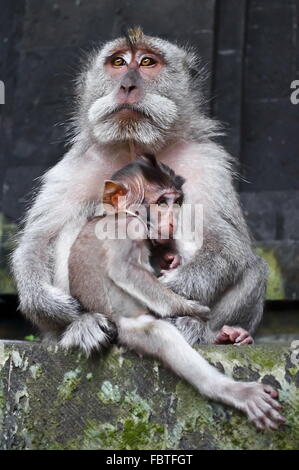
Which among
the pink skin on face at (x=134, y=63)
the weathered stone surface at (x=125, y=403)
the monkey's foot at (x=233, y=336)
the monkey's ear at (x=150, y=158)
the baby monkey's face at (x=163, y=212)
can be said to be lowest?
the weathered stone surface at (x=125, y=403)

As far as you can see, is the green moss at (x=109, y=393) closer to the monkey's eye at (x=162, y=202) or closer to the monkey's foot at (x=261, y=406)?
the monkey's foot at (x=261, y=406)

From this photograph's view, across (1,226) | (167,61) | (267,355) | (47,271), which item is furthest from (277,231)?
(267,355)

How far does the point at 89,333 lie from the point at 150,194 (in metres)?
0.93

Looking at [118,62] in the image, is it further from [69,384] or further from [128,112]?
[69,384]

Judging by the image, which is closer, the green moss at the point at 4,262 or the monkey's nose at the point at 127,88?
the monkey's nose at the point at 127,88

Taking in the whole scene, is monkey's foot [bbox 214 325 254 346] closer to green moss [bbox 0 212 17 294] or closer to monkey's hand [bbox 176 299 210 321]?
monkey's hand [bbox 176 299 210 321]

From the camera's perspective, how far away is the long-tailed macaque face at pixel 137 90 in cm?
632

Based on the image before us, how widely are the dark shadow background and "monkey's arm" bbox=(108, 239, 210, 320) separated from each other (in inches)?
192

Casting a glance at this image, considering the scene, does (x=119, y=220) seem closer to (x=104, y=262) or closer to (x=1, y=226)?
(x=104, y=262)

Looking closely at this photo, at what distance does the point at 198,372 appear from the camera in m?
4.80

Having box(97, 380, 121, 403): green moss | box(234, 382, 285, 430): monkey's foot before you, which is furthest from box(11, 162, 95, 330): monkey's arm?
box(234, 382, 285, 430): monkey's foot

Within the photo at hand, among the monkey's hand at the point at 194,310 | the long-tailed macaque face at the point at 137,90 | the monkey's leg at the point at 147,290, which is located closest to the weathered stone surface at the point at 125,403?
the monkey's leg at the point at 147,290

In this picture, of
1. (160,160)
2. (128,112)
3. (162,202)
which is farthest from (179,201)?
(128,112)

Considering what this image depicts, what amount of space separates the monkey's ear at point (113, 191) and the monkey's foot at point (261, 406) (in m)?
1.53
